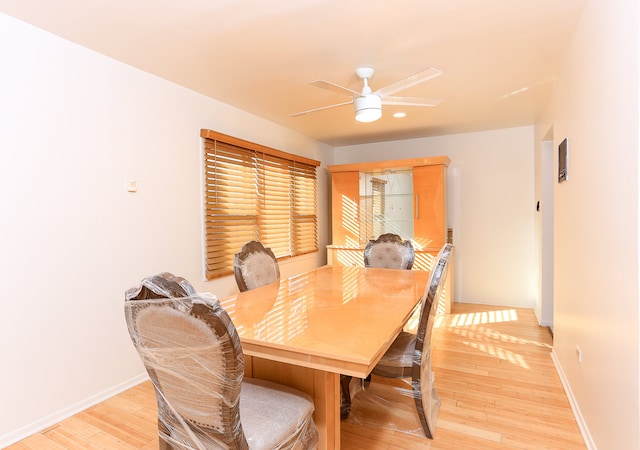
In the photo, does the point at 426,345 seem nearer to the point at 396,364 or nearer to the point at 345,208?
the point at 396,364

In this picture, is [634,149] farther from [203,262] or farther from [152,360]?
[203,262]

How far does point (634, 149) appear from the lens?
1260 millimetres

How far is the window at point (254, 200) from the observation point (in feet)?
10.5

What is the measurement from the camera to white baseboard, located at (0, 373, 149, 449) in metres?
1.92

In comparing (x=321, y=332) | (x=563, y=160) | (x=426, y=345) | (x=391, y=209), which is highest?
(x=563, y=160)

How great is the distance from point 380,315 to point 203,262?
6.47 feet

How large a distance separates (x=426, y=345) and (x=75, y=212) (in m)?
2.27

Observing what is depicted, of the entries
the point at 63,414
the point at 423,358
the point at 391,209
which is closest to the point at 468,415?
the point at 423,358

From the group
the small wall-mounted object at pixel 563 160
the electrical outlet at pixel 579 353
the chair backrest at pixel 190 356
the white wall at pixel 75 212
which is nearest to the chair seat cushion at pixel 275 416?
the chair backrest at pixel 190 356

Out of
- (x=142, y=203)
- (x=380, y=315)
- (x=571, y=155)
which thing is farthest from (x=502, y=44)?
(x=142, y=203)

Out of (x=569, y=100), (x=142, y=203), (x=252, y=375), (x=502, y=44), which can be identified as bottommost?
(x=252, y=375)

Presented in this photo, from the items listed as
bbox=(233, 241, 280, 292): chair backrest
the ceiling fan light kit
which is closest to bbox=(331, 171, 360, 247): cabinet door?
bbox=(233, 241, 280, 292): chair backrest

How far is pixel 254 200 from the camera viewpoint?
12.2 feet

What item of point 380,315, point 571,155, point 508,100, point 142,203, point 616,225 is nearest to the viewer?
point 616,225
